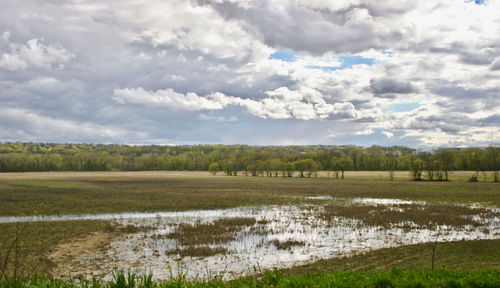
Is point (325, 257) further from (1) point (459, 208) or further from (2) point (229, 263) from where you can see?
(1) point (459, 208)

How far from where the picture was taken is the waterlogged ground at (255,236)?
14953mm

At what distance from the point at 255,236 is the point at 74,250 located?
10442 mm

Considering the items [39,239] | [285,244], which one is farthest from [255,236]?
[39,239]

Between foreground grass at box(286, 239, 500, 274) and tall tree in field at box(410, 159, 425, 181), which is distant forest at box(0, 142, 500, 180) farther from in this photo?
foreground grass at box(286, 239, 500, 274)

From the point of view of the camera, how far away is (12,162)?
15038cm

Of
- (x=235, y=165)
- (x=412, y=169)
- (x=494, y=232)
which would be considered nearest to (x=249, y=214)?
(x=494, y=232)

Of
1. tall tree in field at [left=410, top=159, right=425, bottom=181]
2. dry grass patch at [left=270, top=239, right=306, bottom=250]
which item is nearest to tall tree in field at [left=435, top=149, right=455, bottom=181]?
tall tree in field at [left=410, top=159, right=425, bottom=181]

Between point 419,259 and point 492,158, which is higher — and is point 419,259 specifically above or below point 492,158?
below

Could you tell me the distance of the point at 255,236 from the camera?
2117 centimetres

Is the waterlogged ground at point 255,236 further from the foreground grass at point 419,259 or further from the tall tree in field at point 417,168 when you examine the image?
the tall tree in field at point 417,168

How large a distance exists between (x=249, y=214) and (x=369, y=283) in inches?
924

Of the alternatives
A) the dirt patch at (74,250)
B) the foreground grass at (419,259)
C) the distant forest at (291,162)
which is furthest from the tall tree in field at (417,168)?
the dirt patch at (74,250)

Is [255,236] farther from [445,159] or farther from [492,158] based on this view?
[492,158]

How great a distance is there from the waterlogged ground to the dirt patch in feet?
0.46
